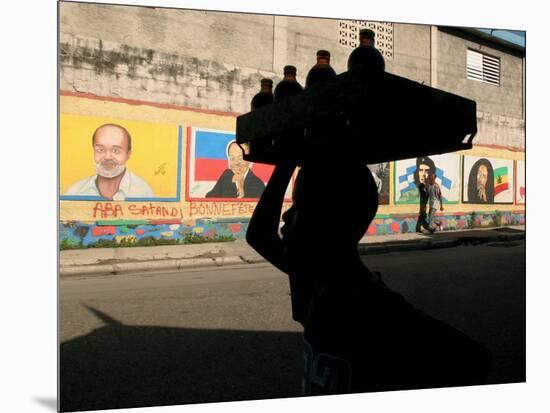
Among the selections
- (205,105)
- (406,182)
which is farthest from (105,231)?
(406,182)

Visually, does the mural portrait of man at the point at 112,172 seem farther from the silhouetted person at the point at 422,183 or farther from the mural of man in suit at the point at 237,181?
the silhouetted person at the point at 422,183

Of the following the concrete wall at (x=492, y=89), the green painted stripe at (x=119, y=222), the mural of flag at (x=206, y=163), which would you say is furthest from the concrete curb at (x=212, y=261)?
the concrete wall at (x=492, y=89)

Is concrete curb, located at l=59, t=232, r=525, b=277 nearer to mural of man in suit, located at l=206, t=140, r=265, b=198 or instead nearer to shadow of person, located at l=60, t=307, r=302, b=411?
shadow of person, located at l=60, t=307, r=302, b=411

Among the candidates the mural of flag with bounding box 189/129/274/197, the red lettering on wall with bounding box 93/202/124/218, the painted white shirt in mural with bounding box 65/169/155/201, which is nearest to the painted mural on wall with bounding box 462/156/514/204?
the mural of flag with bounding box 189/129/274/197

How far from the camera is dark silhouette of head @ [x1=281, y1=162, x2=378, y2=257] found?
2.11 metres

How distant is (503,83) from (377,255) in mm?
1913

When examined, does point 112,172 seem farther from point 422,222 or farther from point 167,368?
point 422,222

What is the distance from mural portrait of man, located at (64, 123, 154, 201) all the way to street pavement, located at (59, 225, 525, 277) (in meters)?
0.46

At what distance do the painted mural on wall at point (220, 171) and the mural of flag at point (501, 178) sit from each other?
2.13 m

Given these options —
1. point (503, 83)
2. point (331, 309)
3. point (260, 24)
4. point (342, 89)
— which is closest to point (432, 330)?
point (331, 309)

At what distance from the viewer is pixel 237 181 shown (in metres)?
3.71

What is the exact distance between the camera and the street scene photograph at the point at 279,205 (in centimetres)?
203

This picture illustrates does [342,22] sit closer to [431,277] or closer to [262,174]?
[262,174]

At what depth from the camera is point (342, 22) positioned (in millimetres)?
3637
